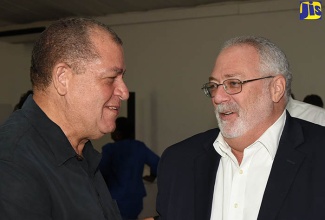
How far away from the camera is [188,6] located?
8195 mm

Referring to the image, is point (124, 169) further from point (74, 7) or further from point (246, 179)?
point (74, 7)

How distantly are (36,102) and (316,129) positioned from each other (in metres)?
1.19

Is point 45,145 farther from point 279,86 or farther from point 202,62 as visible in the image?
point 202,62

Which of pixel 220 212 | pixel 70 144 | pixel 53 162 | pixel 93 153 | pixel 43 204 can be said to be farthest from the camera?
pixel 220 212

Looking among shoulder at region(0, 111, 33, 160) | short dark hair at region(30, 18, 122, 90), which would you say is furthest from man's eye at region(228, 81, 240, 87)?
shoulder at region(0, 111, 33, 160)

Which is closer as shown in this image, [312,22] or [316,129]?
[316,129]

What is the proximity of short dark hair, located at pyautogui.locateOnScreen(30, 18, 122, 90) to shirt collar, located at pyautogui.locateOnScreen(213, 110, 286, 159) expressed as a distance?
0.86 m

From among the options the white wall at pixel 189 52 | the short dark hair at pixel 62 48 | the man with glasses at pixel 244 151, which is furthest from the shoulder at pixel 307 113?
the white wall at pixel 189 52

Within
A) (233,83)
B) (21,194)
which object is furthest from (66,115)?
(233,83)

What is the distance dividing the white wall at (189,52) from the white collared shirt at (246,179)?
5757mm

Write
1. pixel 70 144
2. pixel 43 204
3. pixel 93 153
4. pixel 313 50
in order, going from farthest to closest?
pixel 313 50, pixel 93 153, pixel 70 144, pixel 43 204

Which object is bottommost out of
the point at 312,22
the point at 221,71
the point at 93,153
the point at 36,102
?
the point at 93,153

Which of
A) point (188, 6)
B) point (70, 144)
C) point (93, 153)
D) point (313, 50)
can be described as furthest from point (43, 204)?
point (188, 6)

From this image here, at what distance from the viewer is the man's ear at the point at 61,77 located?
1321mm
